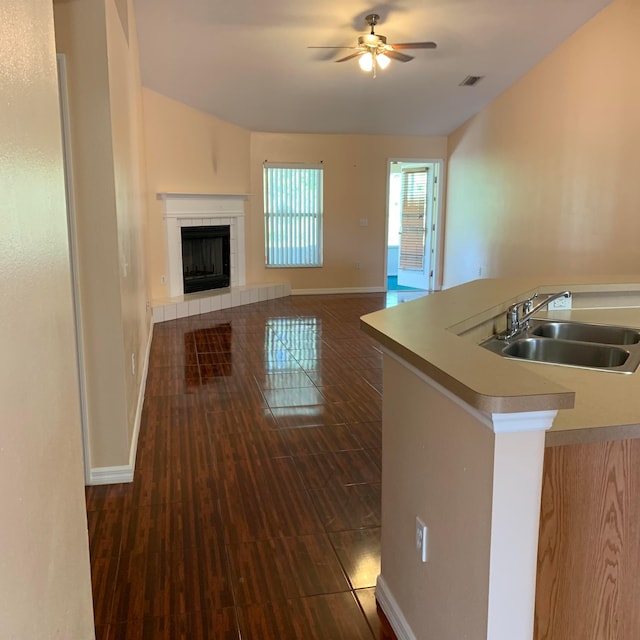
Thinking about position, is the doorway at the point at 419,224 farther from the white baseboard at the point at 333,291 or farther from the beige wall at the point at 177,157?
the beige wall at the point at 177,157

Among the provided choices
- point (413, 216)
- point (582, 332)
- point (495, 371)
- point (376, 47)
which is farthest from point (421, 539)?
point (413, 216)

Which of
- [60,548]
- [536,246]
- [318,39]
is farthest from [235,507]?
[536,246]

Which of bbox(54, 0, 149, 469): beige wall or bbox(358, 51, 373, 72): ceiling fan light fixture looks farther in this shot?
bbox(358, 51, 373, 72): ceiling fan light fixture

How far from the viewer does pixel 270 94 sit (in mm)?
7273

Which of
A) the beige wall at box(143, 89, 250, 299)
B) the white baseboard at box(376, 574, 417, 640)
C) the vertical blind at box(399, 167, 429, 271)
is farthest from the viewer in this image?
the vertical blind at box(399, 167, 429, 271)

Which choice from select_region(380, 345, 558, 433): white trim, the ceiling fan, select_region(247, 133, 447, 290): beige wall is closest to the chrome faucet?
select_region(380, 345, 558, 433): white trim

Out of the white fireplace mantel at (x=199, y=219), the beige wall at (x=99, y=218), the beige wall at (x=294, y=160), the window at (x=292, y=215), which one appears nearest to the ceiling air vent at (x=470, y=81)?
the beige wall at (x=294, y=160)

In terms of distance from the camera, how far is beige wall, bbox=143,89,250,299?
6.81 metres

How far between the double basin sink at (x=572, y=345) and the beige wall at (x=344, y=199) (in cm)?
637

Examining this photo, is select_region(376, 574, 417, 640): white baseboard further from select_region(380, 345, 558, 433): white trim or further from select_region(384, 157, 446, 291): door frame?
select_region(384, 157, 446, 291): door frame

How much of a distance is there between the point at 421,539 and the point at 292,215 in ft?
24.9

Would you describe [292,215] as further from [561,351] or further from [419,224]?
[561,351]

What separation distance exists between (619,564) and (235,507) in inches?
67.1

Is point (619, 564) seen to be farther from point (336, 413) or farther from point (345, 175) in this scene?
point (345, 175)
